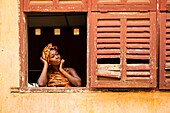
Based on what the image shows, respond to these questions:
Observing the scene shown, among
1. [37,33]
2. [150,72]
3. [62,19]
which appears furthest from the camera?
[37,33]

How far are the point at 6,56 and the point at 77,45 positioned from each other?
2328mm

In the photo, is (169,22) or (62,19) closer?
(169,22)

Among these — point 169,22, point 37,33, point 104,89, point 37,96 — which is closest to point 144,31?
point 169,22

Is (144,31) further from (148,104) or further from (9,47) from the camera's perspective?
(9,47)

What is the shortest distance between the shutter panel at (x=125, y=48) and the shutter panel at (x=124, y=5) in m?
0.08

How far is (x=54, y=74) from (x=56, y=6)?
926 mm

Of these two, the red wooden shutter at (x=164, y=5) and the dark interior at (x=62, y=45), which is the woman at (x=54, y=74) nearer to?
the red wooden shutter at (x=164, y=5)

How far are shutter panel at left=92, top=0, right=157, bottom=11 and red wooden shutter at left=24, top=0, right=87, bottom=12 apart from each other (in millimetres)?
164

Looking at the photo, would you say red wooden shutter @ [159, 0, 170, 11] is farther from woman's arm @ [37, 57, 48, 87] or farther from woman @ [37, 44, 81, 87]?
woman's arm @ [37, 57, 48, 87]

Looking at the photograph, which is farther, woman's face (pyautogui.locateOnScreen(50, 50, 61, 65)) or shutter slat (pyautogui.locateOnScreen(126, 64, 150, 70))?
woman's face (pyautogui.locateOnScreen(50, 50, 61, 65))

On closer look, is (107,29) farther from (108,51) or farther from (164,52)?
(164,52)

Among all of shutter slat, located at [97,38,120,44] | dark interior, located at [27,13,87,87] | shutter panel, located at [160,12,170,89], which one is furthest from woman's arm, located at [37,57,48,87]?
dark interior, located at [27,13,87,87]

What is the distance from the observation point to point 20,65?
5473 millimetres

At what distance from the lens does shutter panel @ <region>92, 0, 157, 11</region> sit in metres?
5.44
